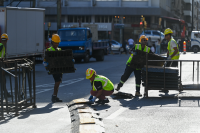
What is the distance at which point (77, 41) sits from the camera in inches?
1041

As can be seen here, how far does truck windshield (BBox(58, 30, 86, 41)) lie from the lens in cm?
2662

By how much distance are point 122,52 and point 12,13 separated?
2591cm

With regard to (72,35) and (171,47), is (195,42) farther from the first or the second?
(171,47)

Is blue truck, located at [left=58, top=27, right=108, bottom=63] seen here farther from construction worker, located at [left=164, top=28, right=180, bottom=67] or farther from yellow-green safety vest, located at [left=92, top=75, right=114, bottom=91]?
yellow-green safety vest, located at [left=92, top=75, right=114, bottom=91]

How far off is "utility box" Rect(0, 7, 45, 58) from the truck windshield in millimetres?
5092

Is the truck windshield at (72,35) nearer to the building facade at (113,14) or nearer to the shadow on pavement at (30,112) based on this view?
the shadow on pavement at (30,112)

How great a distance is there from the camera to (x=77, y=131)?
624 centimetres

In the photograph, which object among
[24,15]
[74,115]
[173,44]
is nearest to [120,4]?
[24,15]

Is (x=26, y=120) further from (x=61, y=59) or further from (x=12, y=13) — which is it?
(x=12, y=13)

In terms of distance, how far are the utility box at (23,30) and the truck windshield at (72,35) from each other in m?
5.09

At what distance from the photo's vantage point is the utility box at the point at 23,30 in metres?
18.3

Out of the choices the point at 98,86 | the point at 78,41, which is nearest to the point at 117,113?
the point at 98,86

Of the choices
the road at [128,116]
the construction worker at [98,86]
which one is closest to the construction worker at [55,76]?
the road at [128,116]

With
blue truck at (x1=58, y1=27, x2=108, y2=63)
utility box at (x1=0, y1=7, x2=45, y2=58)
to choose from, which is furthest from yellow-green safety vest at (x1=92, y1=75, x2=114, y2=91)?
Answer: blue truck at (x1=58, y1=27, x2=108, y2=63)
